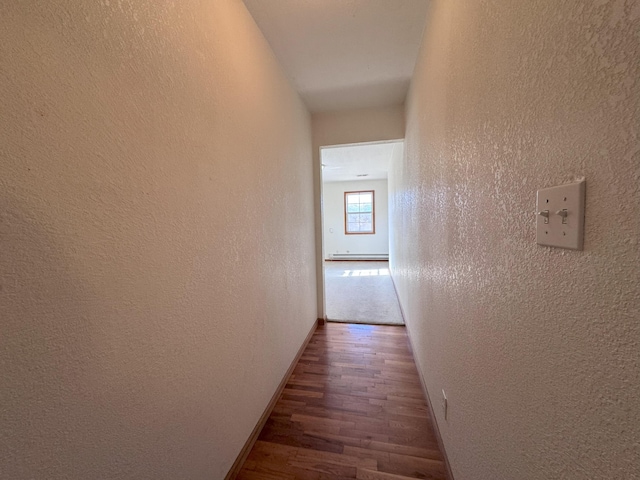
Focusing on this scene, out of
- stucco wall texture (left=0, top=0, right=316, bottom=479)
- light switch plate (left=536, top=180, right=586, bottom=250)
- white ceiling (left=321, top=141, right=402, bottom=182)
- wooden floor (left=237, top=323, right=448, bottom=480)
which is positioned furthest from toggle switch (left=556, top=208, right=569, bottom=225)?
white ceiling (left=321, top=141, right=402, bottom=182)

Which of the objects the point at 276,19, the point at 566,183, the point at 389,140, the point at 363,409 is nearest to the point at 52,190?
the point at 566,183

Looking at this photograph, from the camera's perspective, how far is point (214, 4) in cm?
115

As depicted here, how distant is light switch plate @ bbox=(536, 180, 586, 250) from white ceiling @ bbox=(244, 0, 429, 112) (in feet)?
5.17

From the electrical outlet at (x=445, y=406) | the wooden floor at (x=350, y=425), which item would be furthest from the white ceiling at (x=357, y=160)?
the electrical outlet at (x=445, y=406)

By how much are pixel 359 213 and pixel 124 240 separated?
737 centimetres

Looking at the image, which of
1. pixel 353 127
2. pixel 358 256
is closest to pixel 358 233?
pixel 358 256

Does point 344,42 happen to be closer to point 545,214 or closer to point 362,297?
point 545,214

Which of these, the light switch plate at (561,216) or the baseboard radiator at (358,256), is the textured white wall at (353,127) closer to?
the light switch plate at (561,216)

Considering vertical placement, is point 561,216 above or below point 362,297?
above

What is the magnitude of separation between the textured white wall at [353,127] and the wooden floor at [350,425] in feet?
4.77

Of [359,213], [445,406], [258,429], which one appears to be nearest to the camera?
[445,406]

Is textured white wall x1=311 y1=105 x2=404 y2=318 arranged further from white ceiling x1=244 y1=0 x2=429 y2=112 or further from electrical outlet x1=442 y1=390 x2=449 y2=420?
electrical outlet x1=442 y1=390 x2=449 y2=420

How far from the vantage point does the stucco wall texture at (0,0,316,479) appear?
1.69ft

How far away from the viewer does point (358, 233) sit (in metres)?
7.86
